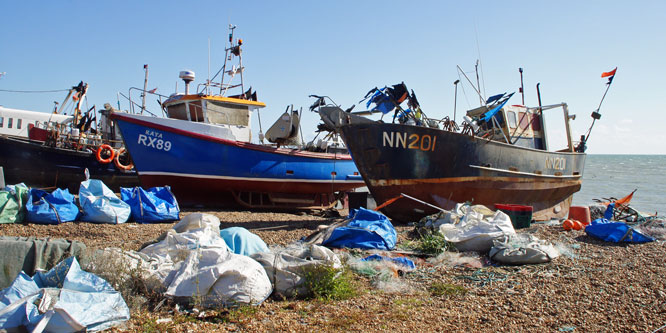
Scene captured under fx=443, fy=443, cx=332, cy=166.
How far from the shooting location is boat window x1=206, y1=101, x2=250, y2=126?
12250 millimetres

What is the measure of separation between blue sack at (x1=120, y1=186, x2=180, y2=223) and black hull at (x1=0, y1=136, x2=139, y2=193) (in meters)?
6.14

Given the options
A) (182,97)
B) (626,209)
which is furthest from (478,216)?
(182,97)

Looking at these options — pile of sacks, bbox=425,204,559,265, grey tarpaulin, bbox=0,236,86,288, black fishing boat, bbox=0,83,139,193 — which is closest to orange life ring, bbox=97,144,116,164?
black fishing boat, bbox=0,83,139,193

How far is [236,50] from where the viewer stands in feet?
47.0

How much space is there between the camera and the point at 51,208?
7707 millimetres

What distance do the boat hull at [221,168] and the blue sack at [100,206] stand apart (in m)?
2.59

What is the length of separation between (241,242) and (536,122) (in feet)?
30.9

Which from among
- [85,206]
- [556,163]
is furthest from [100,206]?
[556,163]

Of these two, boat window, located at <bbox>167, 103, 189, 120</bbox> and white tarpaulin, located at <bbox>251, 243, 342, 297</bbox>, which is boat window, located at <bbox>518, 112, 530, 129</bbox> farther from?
boat window, located at <bbox>167, 103, 189, 120</bbox>

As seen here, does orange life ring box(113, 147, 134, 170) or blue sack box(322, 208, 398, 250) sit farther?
orange life ring box(113, 147, 134, 170)

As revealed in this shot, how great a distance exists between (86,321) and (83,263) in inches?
38.4

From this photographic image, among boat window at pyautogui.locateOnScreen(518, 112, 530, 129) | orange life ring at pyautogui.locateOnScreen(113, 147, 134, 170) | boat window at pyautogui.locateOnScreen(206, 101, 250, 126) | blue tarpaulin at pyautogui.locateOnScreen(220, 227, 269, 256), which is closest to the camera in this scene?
blue tarpaulin at pyautogui.locateOnScreen(220, 227, 269, 256)

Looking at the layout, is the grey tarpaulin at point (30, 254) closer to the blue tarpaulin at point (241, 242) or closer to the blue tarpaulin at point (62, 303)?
the blue tarpaulin at point (62, 303)

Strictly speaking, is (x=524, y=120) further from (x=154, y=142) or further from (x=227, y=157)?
(x=154, y=142)
